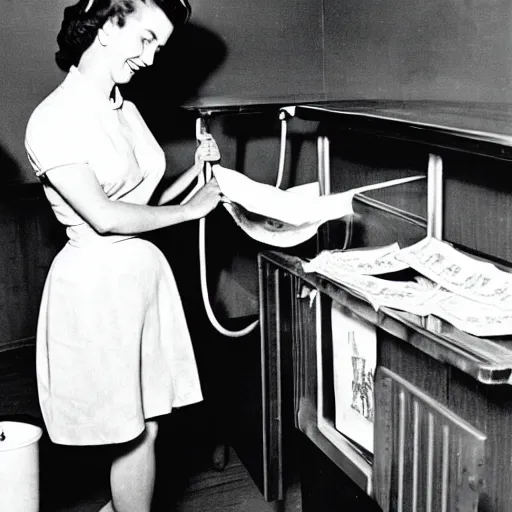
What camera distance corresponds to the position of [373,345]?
6.01ft

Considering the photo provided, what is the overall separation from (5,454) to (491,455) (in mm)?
1284

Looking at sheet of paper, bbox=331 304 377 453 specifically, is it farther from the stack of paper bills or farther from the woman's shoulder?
the woman's shoulder

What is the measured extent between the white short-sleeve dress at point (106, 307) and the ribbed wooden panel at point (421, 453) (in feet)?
2.61

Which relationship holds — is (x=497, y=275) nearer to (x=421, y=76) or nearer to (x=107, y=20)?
(x=421, y=76)

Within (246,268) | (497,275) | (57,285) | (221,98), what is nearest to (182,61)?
(221,98)

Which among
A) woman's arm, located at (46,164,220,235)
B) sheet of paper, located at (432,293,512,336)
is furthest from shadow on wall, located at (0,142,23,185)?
sheet of paper, located at (432,293,512,336)

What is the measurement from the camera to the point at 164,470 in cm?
300

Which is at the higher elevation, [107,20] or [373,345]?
[107,20]

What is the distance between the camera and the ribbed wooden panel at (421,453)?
138cm

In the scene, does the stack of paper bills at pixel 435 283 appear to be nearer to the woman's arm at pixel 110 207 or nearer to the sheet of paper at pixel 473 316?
the sheet of paper at pixel 473 316

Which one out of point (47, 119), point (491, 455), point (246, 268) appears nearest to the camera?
point (491, 455)

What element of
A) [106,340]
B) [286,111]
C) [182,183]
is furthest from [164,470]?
[286,111]

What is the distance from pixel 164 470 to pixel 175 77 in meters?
1.51

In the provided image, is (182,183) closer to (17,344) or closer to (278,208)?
(278,208)
